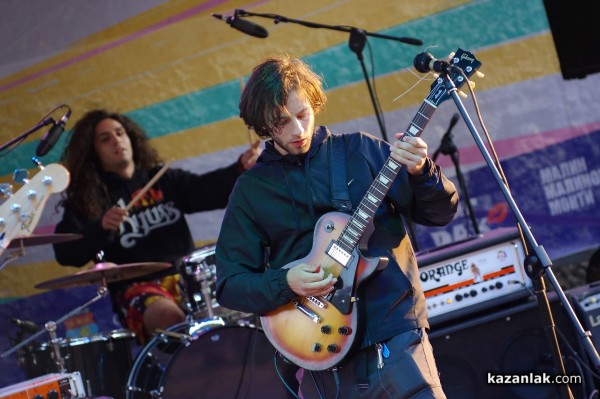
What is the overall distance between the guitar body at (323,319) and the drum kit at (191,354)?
4.19 ft

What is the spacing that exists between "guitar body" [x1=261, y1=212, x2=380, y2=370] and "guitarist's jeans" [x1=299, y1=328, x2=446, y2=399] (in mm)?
82

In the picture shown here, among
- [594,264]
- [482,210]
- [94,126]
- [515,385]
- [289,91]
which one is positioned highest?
[94,126]

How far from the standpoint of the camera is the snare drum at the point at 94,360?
5258mm

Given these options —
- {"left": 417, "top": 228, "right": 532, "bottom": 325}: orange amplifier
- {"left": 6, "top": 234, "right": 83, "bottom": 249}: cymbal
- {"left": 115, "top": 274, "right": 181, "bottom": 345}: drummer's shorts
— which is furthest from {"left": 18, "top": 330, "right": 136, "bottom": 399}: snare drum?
{"left": 417, "top": 228, "right": 532, "bottom": 325}: orange amplifier

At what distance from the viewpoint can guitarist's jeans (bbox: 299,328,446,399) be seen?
9.96ft

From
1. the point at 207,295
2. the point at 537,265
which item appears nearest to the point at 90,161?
the point at 207,295

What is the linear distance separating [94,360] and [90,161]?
1414 mm

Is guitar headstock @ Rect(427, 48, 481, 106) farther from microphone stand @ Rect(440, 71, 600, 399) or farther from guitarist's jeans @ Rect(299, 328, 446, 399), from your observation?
guitarist's jeans @ Rect(299, 328, 446, 399)

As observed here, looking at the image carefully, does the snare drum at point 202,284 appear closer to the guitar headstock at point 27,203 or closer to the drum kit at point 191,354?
the drum kit at point 191,354

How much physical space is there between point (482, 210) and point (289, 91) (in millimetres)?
2882

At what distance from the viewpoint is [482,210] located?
19.3 ft

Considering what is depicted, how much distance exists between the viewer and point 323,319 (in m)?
3.23

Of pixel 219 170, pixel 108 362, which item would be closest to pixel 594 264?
pixel 219 170

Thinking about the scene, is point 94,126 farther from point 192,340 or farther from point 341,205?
point 341,205
